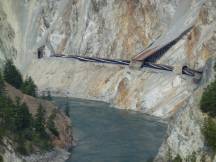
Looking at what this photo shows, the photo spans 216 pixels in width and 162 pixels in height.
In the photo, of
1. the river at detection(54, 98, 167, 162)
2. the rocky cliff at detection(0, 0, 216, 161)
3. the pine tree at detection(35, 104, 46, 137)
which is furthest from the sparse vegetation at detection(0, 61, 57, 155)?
the rocky cliff at detection(0, 0, 216, 161)

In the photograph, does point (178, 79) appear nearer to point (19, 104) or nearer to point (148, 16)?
point (148, 16)

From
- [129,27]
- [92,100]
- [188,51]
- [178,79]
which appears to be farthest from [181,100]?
[129,27]

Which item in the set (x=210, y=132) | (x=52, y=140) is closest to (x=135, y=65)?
(x=52, y=140)

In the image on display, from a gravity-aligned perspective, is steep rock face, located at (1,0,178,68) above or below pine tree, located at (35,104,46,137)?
above

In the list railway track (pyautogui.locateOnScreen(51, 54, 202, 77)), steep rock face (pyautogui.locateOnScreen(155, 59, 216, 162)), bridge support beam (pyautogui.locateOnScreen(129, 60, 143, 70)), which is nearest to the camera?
steep rock face (pyautogui.locateOnScreen(155, 59, 216, 162))

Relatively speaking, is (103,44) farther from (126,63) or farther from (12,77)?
(12,77)

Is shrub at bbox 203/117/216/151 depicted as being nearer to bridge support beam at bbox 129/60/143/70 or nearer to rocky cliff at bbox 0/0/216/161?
rocky cliff at bbox 0/0/216/161

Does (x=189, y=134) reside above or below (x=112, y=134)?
above
